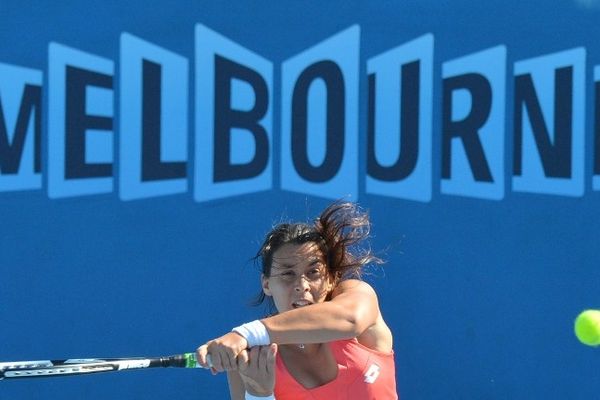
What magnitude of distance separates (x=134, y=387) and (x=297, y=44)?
139 cm

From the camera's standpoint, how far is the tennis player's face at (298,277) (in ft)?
9.22

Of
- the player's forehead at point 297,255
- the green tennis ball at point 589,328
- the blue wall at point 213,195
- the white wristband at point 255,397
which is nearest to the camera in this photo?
the white wristband at point 255,397

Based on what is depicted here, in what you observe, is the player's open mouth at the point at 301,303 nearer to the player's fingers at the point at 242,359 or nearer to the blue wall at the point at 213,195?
the player's fingers at the point at 242,359

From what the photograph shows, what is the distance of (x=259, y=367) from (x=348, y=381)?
28cm

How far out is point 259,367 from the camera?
2619mm

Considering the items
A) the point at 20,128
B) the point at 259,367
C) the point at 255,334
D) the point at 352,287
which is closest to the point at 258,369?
the point at 259,367

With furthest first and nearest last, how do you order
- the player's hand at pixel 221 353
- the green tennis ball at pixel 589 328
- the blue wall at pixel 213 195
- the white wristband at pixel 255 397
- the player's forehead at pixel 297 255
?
the blue wall at pixel 213 195 → the green tennis ball at pixel 589 328 → the player's forehead at pixel 297 255 → the white wristband at pixel 255 397 → the player's hand at pixel 221 353

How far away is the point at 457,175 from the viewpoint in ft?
13.4

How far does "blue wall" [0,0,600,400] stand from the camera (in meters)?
4.08

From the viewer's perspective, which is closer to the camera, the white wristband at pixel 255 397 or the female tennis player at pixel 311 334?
the female tennis player at pixel 311 334

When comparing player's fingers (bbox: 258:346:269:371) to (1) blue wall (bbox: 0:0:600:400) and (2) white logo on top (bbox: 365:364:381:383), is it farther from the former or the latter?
(1) blue wall (bbox: 0:0:600:400)

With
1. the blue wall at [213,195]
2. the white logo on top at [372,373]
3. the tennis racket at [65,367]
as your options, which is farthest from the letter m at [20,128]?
the white logo on top at [372,373]

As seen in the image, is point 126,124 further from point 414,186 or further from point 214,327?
point 414,186

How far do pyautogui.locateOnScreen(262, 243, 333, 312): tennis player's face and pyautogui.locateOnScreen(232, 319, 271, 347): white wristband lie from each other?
0.24 m
